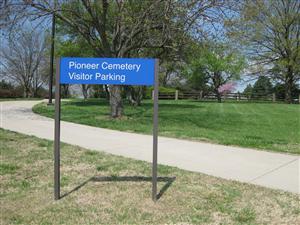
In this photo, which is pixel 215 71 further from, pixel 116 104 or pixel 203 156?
pixel 203 156

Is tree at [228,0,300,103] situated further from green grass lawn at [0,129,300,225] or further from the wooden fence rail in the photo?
green grass lawn at [0,129,300,225]

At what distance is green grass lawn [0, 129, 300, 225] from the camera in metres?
4.06

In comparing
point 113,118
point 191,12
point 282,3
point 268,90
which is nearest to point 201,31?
point 191,12

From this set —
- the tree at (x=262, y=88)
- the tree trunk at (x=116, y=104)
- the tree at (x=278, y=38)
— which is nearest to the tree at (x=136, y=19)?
the tree trunk at (x=116, y=104)

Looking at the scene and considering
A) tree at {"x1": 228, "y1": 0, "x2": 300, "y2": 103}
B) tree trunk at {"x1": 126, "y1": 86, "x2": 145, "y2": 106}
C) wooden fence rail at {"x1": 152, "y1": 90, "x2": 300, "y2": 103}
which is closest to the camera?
tree trunk at {"x1": 126, "y1": 86, "x2": 145, "y2": 106}

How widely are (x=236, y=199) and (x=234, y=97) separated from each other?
4119cm

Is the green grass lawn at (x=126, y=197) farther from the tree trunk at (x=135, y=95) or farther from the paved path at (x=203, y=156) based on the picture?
the tree trunk at (x=135, y=95)

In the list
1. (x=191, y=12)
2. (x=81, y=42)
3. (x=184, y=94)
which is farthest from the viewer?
(x=184, y=94)

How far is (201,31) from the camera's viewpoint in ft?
45.6

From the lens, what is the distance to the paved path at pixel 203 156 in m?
5.88

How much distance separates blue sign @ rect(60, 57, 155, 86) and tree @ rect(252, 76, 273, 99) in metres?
41.1

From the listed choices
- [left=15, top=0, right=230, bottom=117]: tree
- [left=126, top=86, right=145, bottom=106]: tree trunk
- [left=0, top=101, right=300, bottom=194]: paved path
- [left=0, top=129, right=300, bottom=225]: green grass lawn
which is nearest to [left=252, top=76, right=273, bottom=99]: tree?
[left=126, top=86, right=145, bottom=106]: tree trunk

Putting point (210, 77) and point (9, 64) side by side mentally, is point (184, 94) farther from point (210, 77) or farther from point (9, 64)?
point (9, 64)

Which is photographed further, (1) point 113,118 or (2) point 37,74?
(2) point 37,74
